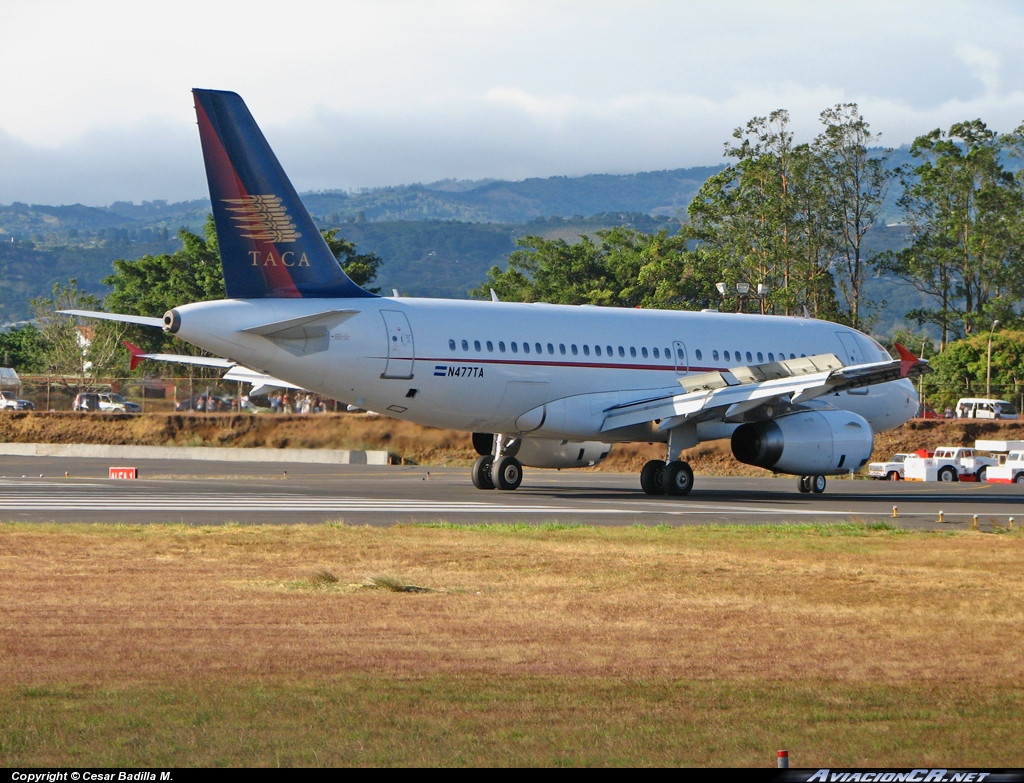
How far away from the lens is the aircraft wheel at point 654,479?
31.3m

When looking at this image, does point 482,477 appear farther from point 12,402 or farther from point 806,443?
point 12,402

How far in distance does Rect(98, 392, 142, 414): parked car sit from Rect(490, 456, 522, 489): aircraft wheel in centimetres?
4583

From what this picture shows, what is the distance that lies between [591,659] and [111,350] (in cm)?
8448

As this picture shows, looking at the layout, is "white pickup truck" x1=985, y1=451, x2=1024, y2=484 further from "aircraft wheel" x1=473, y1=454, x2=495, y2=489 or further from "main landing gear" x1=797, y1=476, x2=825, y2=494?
"aircraft wheel" x1=473, y1=454, x2=495, y2=489

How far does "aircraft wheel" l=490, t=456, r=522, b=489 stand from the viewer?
108 feet

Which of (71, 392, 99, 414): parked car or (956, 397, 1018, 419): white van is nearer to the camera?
(956, 397, 1018, 419): white van

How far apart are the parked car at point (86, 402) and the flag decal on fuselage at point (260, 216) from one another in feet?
150

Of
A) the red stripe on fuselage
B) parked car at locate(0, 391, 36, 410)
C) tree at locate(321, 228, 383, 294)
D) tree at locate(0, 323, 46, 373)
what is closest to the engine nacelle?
the red stripe on fuselage

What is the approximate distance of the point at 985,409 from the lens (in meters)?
71.6

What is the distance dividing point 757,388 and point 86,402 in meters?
50.6

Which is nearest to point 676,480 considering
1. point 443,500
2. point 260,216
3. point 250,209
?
point 443,500

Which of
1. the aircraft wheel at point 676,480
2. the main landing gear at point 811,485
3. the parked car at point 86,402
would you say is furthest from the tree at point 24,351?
the aircraft wheel at point 676,480

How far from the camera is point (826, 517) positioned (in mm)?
26109

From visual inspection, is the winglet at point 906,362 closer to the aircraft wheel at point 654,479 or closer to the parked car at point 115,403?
the aircraft wheel at point 654,479
